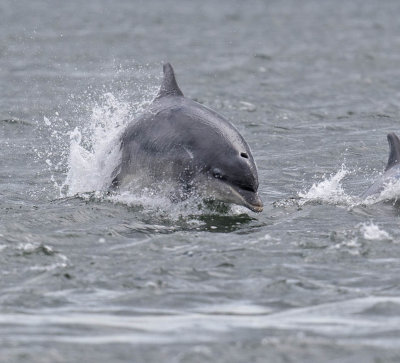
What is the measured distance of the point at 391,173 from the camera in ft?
47.0

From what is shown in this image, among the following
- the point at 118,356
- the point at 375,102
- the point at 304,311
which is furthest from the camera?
the point at 375,102

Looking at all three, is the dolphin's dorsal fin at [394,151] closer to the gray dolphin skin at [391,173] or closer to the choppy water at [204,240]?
the gray dolphin skin at [391,173]

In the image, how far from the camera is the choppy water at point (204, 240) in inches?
335

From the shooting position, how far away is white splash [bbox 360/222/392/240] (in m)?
11.6

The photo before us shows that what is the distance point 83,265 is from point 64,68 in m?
19.5

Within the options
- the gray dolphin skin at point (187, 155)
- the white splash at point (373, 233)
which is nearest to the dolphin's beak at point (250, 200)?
the gray dolphin skin at point (187, 155)

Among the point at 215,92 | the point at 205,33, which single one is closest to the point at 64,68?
the point at 215,92

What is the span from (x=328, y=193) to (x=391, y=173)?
35.0 inches

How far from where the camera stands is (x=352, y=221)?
1269 centimetres

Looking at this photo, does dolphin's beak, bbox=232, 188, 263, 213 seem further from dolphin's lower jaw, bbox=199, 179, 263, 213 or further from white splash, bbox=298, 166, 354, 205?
white splash, bbox=298, 166, 354, 205

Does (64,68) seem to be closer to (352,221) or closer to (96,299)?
(352,221)

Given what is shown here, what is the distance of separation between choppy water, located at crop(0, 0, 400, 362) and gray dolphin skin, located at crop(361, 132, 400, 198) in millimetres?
253

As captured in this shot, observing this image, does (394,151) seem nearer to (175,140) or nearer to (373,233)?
(373,233)

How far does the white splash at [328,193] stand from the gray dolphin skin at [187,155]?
1.71 metres
